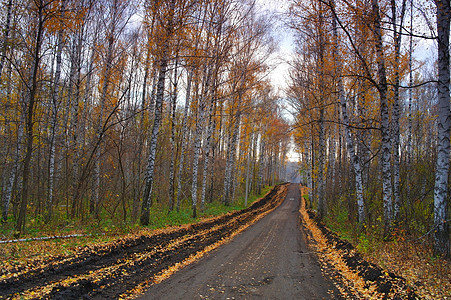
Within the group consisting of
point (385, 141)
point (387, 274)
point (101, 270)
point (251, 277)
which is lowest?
point (251, 277)

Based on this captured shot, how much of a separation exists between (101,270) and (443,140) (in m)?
8.37

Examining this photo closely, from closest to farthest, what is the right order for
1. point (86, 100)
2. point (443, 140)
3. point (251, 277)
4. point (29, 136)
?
point (251, 277) → point (443, 140) → point (29, 136) → point (86, 100)

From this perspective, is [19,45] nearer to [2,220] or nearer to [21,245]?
[21,245]

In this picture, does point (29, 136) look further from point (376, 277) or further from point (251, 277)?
point (376, 277)

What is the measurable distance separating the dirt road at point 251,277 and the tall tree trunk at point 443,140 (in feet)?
9.81

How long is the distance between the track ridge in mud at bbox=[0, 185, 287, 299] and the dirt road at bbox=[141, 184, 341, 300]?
24.3 inches

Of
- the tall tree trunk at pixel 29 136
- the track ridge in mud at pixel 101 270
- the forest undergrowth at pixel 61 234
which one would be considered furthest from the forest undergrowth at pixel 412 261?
the tall tree trunk at pixel 29 136

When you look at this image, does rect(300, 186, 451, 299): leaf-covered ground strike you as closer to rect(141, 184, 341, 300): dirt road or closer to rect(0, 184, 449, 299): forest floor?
rect(0, 184, 449, 299): forest floor

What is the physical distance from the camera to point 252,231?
11.5 meters

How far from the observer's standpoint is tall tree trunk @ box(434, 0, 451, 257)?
6.27m

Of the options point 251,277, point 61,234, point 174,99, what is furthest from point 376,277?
point 174,99

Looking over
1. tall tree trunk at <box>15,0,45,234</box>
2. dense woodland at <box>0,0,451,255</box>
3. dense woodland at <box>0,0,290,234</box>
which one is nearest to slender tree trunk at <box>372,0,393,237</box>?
dense woodland at <box>0,0,451,255</box>

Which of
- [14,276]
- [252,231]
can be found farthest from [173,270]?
[252,231]

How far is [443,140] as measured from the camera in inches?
253
